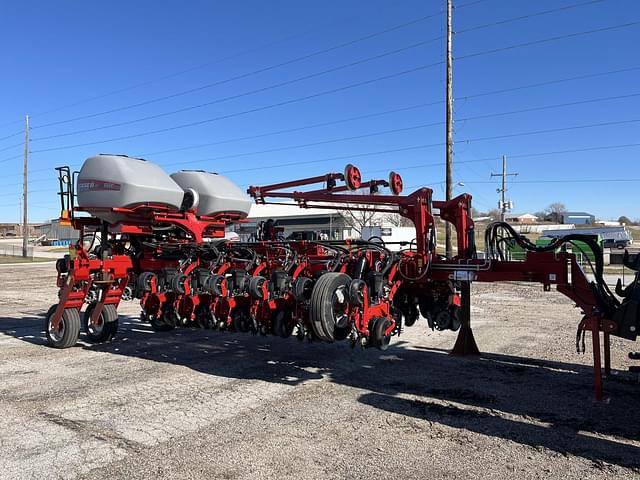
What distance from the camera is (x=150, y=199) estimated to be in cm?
812

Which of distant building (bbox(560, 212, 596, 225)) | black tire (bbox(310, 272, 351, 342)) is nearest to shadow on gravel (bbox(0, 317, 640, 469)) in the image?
black tire (bbox(310, 272, 351, 342))

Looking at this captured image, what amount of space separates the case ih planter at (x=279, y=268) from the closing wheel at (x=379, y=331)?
16mm

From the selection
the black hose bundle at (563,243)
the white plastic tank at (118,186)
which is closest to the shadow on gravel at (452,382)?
the black hose bundle at (563,243)

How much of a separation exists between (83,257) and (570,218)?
4149 inches

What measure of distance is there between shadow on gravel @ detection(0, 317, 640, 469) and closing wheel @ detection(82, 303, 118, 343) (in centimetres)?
19

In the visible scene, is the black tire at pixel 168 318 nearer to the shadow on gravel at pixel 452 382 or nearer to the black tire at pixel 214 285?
the shadow on gravel at pixel 452 382

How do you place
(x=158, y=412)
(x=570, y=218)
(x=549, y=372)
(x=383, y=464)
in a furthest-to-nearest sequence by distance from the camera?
(x=570, y=218) → (x=549, y=372) → (x=158, y=412) → (x=383, y=464)

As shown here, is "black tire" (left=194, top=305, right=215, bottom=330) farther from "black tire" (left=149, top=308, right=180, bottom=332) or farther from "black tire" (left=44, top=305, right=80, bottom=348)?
"black tire" (left=44, top=305, right=80, bottom=348)

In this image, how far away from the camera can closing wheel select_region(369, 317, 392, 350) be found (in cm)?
582

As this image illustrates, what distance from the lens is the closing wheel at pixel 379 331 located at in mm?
5824

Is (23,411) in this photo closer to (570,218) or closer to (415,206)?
(415,206)

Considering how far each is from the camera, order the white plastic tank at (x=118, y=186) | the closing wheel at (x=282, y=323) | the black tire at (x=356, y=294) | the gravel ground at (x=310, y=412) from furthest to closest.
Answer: the white plastic tank at (x=118, y=186)
the closing wheel at (x=282, y=323)
the black tire at (x=356, y=294)
the gravel ground at (x=310, y=412)

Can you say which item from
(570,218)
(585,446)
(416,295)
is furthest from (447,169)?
(570,218)

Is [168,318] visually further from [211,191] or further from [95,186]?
[211,191]
